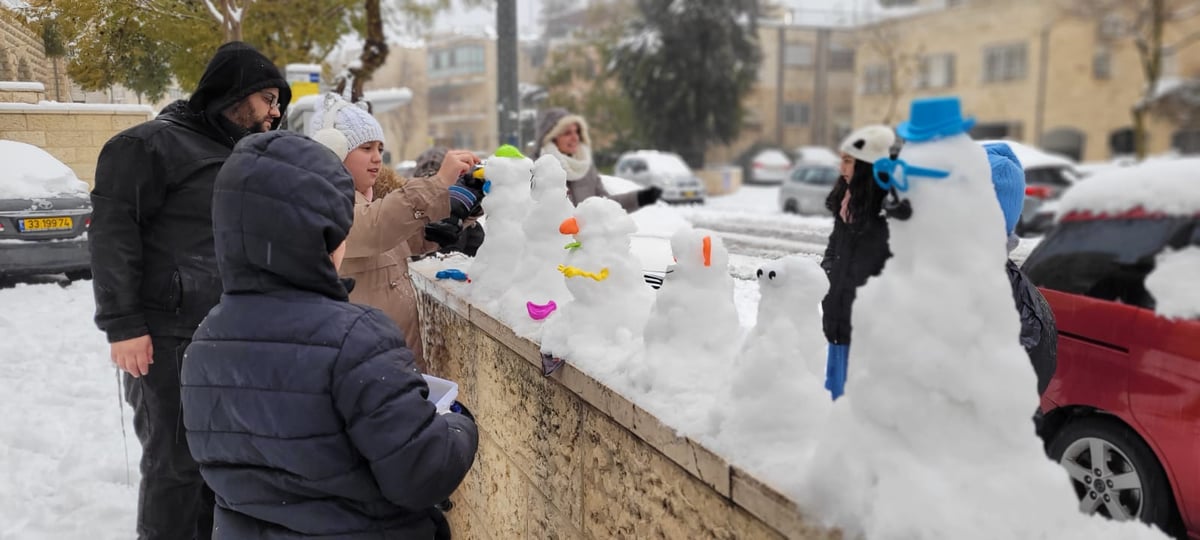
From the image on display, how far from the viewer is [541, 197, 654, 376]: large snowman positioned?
7.78ft

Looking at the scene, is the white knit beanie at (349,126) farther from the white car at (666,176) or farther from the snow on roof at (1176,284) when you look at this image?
the white car at (666,176)

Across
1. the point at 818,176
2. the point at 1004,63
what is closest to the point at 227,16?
the point at 818,176

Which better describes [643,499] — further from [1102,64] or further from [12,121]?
[1102,64]

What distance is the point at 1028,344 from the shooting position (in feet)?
7.52

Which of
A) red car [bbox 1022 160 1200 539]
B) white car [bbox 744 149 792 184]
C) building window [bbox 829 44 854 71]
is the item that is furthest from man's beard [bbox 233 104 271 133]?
building window [bbox 829 44 854 71]

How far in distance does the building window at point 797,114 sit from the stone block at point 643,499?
4211cm

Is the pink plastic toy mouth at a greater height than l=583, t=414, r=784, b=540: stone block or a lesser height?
greater

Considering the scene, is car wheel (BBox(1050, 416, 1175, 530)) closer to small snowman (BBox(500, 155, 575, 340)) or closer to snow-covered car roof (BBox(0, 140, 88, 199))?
small snowman (BBox(500, 155, 575, 340))

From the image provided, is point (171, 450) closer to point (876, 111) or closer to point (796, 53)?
point (876, 111)

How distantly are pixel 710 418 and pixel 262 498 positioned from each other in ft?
3.37

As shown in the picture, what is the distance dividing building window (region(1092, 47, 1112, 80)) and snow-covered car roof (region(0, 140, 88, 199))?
2444 centimetres

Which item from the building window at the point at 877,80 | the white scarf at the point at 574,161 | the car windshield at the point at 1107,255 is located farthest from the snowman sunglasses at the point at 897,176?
the building window at the point at 877,80

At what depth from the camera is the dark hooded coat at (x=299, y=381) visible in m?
1.72

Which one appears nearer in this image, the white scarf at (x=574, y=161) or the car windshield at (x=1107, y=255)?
the car windshield at (x=1107, y=255)
